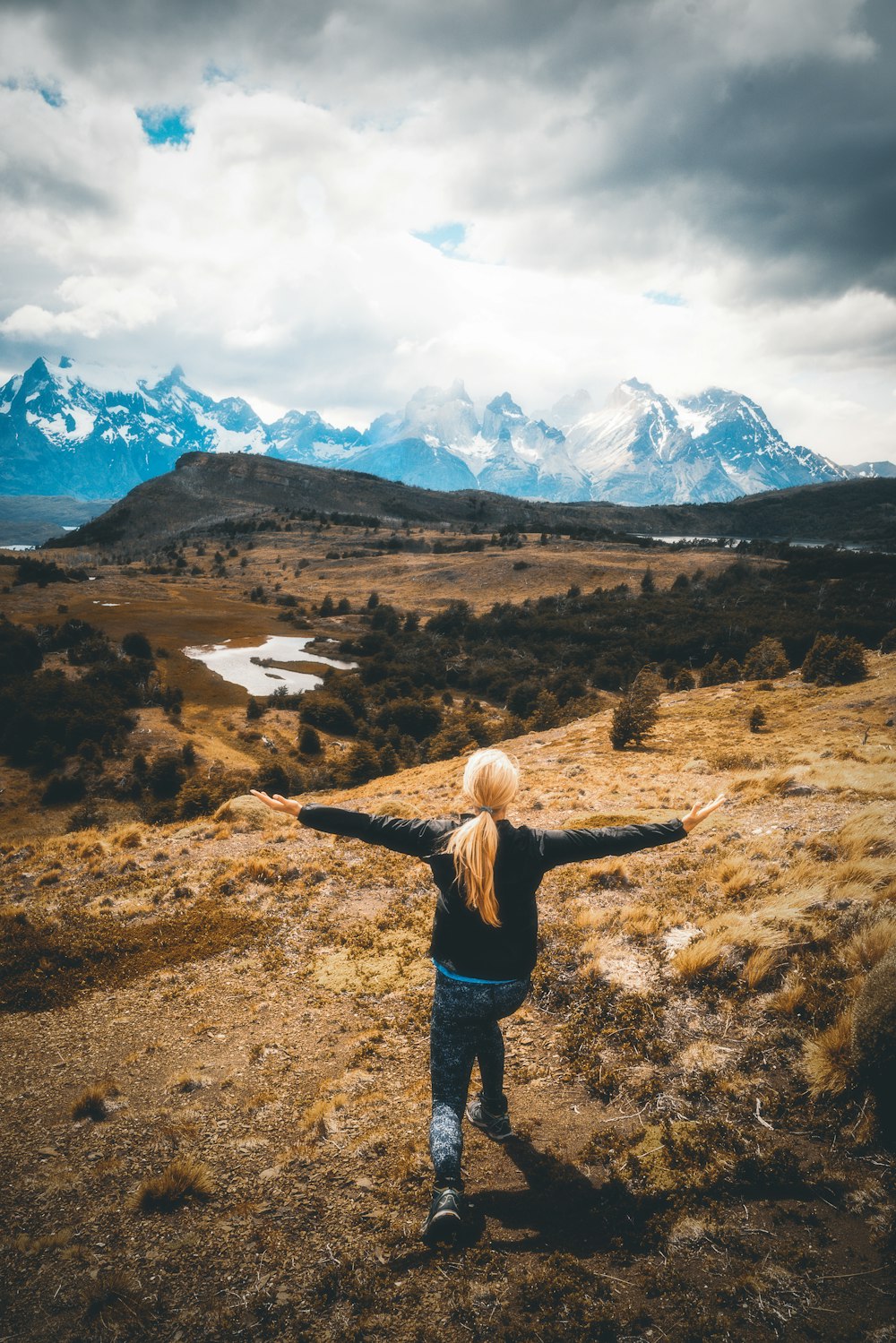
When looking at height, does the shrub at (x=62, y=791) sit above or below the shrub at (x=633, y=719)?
below

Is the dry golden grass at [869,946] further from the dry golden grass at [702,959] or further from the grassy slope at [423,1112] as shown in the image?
the dry golden grass at [702,959]

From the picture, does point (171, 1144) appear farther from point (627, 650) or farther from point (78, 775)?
point (627, 650)

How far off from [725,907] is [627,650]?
47738mm

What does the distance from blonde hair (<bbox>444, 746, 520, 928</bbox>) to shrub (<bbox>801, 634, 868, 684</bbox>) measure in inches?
1281

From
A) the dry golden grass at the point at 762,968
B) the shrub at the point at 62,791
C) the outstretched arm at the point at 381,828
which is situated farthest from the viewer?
the shrub at the point at 62,791

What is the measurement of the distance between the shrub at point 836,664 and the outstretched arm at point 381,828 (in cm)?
3267

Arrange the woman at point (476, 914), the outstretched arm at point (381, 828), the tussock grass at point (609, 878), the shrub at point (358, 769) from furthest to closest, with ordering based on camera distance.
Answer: the shrub at point (358, 769)
the tussock grass at point (609, 878)
the outstretched arm at point (381, 828)
the woman at point (476, 914)

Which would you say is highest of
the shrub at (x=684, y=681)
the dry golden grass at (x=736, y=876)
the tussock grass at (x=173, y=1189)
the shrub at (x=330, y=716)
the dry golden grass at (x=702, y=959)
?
the dry golden grass at (x=702, y=959)

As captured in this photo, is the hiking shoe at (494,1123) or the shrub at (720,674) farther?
the shrub at (720,674)

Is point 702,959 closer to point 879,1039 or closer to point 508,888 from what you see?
point 879,1039

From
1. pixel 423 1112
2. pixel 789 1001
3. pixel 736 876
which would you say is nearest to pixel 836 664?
pixel 736 876

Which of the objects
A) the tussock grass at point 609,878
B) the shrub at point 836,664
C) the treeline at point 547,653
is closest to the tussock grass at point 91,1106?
the tussock grass at point 609,878

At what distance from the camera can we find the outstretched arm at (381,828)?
4445 millimetres

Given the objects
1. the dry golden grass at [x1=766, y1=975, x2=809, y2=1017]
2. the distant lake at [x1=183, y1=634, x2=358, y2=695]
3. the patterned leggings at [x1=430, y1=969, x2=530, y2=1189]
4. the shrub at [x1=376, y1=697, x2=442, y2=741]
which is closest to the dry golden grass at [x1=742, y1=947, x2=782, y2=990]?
the dry golden grass at [x1=766, y1=975, x2=809, y2=1017]
